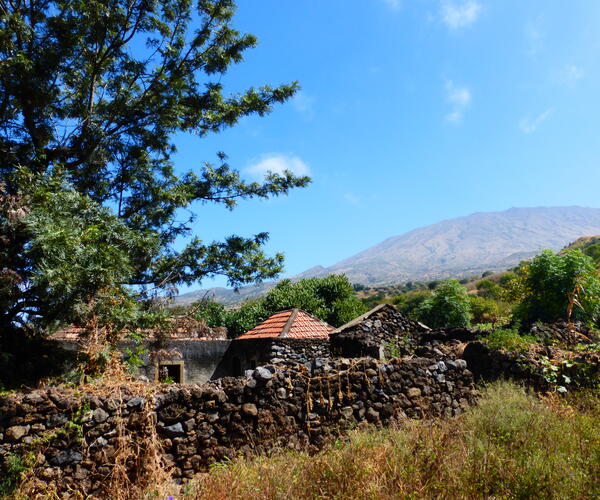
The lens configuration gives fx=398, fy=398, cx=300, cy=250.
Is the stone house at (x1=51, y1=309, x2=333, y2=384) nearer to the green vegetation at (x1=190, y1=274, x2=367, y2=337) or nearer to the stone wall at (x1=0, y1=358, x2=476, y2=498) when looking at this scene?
the stone wall at (x1=0, y1=358, x2=476, y2=498)

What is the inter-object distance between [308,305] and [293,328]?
34.2 feet

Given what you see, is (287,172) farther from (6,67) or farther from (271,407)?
(271,407)

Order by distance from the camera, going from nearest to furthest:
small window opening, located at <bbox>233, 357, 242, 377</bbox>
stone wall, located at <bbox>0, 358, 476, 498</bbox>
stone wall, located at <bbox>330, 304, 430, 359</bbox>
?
stone wall, located at <bbox>0, 358, 476, 498</bbox> → stone wall, located at <bbox>330, 304, 430, 359</bbox> → small window opening, located at <bbox>233, 357, 242, 377</bbox>

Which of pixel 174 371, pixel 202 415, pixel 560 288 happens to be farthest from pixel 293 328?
pixel 202 415

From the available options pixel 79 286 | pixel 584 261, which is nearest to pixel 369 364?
pixel 79 286

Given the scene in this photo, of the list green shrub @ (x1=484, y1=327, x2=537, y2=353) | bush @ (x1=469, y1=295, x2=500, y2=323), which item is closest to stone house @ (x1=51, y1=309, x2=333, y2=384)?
green shrub @ (x1=484, y1=327, x2=537, y2=353)

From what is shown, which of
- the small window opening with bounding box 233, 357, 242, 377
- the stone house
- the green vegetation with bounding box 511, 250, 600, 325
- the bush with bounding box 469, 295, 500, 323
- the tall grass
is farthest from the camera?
the bush with bounding box 469, 295, 500, 323

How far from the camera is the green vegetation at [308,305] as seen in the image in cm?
2605

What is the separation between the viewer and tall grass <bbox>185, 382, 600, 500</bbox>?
4125mm

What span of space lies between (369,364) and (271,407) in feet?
7.27

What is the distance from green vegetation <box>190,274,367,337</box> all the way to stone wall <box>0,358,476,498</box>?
58.0 ft

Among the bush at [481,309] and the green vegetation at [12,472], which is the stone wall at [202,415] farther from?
the bush at [481,309]

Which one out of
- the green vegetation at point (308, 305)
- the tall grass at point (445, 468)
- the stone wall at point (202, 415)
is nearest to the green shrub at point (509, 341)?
the stone wall at point (202, 415)

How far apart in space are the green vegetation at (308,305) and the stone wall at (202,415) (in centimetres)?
1767
